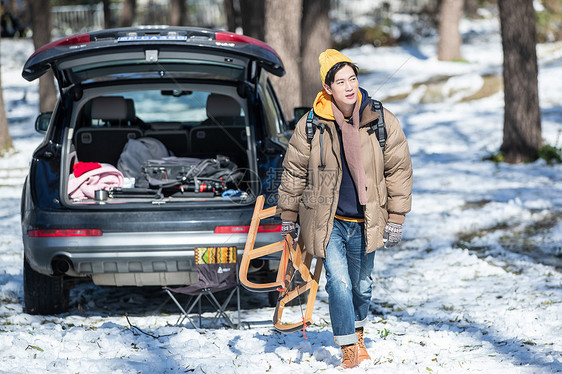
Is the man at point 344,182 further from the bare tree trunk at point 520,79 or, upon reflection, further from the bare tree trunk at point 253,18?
the bare tree trunk at point 253,18

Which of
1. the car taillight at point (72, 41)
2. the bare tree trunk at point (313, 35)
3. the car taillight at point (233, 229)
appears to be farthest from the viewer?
the bare tree trunk at point (313, 35)

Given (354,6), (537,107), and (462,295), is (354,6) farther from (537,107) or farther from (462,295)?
(462,295)

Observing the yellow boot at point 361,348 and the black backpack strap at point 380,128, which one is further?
the yellow boot at point 361,348

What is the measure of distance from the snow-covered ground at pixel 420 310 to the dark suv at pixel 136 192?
1.43ft

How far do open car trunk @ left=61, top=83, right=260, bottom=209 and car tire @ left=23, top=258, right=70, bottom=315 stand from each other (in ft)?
2.10

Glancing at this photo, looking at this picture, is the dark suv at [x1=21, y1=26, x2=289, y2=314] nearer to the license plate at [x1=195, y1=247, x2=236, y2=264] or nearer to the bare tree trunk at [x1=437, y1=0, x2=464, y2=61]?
the license plate at [x1=195, y1=247, x2=236, y2=264]

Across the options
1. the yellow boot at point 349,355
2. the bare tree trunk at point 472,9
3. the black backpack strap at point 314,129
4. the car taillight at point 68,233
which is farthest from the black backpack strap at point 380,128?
the bare tree trunk at point 472,9

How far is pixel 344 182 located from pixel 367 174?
141 millimetres

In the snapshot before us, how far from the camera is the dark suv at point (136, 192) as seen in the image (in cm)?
490

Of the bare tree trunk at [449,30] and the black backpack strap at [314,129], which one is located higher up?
the bare tree trunk at [449,30]

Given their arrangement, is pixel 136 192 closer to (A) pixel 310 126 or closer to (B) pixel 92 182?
(B) pixel 92 182

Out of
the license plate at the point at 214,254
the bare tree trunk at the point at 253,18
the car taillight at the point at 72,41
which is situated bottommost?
the license plate at the point at 214,254

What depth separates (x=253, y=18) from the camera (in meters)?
15.6

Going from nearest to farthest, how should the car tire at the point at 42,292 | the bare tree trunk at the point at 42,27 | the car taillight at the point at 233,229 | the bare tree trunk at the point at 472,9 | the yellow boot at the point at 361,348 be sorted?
the yellow boot at the point at 361,348, the car taillight at the point at 233,229, the car tire at the point at 42,292, the bare tree trunk at the point at 42,27, the bare tree trunk at the point at 472,9
